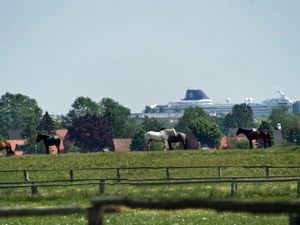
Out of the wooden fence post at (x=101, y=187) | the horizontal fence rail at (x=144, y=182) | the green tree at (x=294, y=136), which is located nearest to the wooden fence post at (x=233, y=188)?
the horizontal fence rail at (x=144, y=182)

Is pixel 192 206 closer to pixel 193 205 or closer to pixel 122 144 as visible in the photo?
pixel 193 205

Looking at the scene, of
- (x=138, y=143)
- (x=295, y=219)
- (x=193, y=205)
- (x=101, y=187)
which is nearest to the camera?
(x=295, y=219)

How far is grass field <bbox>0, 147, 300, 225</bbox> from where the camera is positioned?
23000 mm

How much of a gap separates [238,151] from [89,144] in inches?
3799

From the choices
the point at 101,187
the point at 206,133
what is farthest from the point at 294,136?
the point at 101,187

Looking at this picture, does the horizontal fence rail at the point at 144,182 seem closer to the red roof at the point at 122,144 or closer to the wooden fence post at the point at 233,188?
the wooden fence post at the point at 233,188

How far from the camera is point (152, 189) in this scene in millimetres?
37219

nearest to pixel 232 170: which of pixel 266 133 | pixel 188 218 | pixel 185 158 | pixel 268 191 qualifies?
pixel 185 158

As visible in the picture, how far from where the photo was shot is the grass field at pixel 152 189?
75.5 ft

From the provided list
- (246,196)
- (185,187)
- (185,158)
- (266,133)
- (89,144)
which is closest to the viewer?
(246,196)

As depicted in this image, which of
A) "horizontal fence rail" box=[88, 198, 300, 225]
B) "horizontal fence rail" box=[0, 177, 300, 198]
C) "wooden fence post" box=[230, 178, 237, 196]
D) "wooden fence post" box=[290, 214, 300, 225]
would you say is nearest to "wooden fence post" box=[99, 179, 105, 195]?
"horizontal fence rail" box=[0, 177, 300, 198]

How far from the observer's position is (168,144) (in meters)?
69.1

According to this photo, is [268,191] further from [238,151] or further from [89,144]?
[89,144]

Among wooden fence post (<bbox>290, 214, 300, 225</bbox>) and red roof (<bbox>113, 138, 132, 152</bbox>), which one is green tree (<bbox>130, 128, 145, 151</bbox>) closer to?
red roof (<bbox>113, 138, 132, 152</bbox>)
